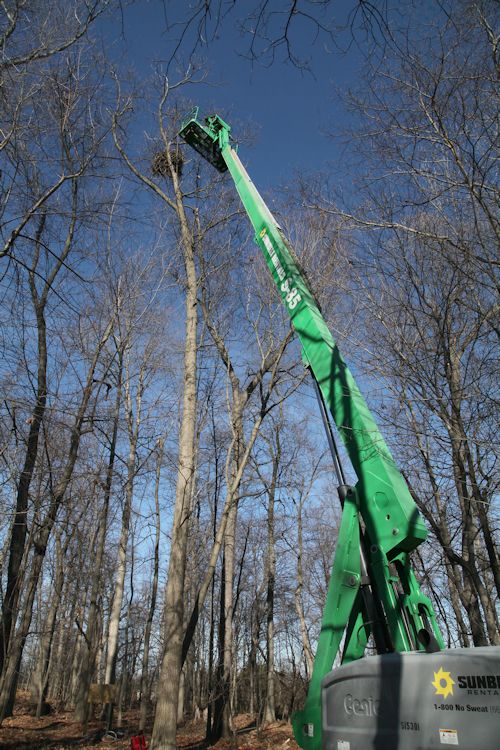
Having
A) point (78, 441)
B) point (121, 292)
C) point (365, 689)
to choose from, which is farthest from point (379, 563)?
point (121, 292)

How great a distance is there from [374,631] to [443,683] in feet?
3.89

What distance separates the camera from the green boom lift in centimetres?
320

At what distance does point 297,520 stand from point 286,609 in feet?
20.1

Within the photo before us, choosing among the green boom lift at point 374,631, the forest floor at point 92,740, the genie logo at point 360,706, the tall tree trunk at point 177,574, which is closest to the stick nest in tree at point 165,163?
the tall tree trunk at point 177,574

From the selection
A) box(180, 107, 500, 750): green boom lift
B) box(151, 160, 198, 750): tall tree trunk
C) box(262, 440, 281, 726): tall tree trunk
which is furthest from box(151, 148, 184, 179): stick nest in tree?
box(262, 440, 281, 726): tall tree trunk

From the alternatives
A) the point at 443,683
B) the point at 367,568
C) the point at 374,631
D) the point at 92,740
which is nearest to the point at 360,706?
the point at 374,631

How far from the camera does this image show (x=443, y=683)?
324 cm

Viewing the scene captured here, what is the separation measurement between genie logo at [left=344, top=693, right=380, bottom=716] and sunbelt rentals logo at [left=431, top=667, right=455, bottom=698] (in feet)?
1.83

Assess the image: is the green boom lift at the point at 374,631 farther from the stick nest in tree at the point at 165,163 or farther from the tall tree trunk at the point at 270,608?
the tall tree trunk at the point at 270,608

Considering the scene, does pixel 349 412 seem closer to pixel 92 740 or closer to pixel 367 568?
pixel 367 568

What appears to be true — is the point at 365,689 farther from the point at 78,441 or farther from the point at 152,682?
the point at 152,682

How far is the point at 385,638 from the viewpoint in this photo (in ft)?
14.3

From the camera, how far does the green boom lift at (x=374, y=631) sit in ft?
10.5

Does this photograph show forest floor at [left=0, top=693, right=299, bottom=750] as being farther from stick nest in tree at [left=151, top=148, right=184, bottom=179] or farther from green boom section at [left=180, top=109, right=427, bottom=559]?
stick nest in tree at [left=151, top=148, right=184, bottom=179]
